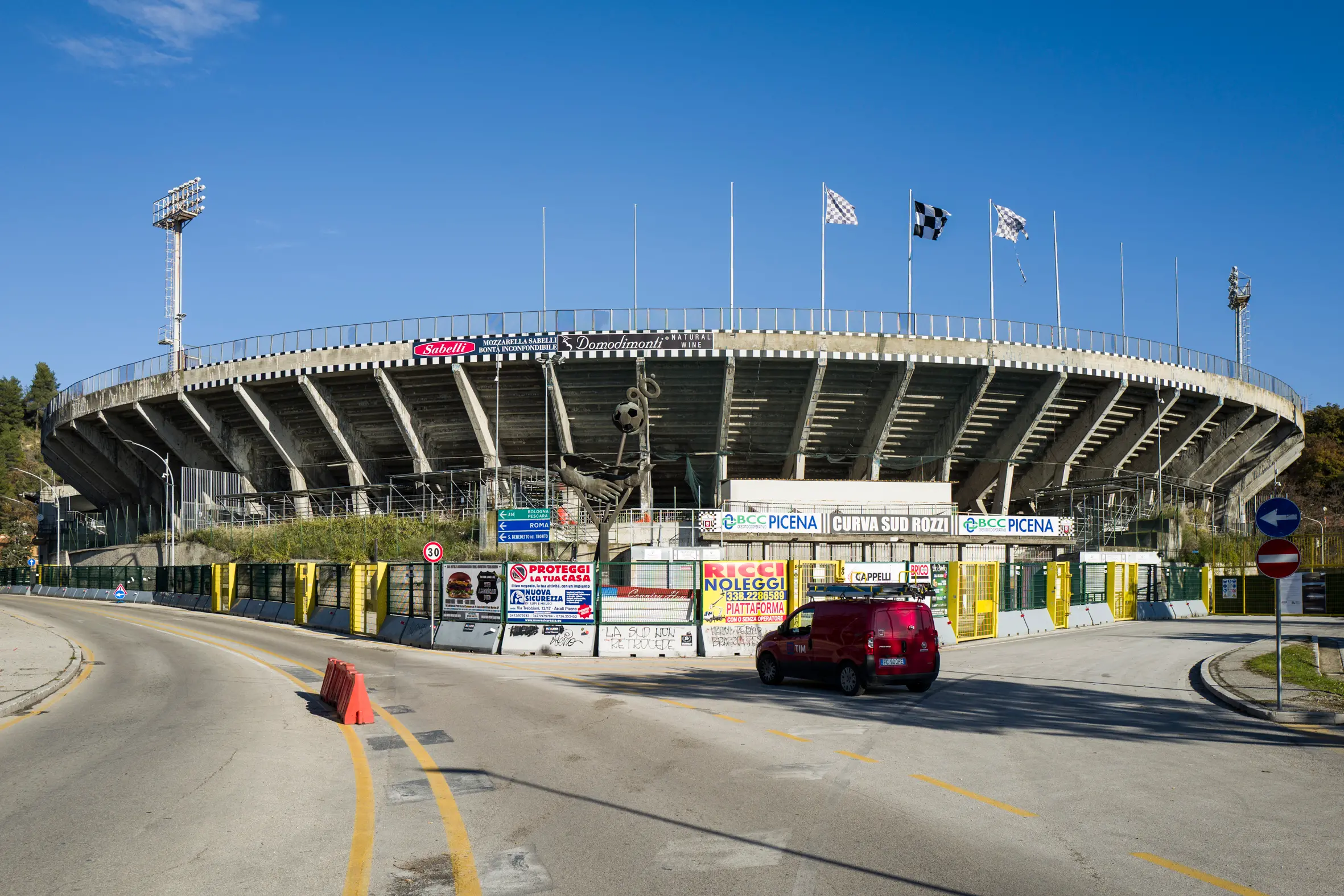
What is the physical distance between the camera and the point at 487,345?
177ft

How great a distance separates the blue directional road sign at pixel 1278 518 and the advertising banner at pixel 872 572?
14.5 metres

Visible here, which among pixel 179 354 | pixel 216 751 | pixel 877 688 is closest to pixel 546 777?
pixel 216 751

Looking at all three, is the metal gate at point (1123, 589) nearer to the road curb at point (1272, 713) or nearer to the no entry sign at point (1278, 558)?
the road curb at point (1272, 713)

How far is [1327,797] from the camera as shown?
31.5 ft

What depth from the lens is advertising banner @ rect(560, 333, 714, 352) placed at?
52344 mm

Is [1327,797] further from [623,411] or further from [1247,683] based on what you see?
[623,411]

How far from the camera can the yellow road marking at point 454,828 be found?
262 inches

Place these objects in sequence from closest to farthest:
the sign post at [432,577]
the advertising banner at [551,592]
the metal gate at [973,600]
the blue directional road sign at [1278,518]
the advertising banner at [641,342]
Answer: the blue directional road sign at [1278,518] → the advertising banner at [551,592] → the sign post at [432,577] → the metal gate at [973,600] → the advertising banner at [641,342]

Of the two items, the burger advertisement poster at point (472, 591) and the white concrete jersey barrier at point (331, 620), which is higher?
the burger advertisement poster at point (472, 591)

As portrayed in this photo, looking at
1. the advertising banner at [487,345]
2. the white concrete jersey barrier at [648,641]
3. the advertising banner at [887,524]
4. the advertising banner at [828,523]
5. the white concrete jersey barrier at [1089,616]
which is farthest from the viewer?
the advertising banner at [487,345]

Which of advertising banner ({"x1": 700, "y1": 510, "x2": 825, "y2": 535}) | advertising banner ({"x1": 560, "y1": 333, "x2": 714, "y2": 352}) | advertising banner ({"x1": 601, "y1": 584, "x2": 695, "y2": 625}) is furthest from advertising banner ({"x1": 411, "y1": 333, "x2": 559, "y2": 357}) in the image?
advertising banner ({"x1": 601, "y1": 584, "x2": 695, "y2": 625})

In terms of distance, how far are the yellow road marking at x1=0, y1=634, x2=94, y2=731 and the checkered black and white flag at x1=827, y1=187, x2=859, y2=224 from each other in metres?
38.2

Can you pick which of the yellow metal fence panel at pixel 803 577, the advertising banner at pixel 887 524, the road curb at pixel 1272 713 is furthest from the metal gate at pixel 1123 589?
the road curb at pixel 1272 713

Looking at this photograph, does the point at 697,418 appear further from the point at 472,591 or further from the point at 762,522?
the point at 472,591
